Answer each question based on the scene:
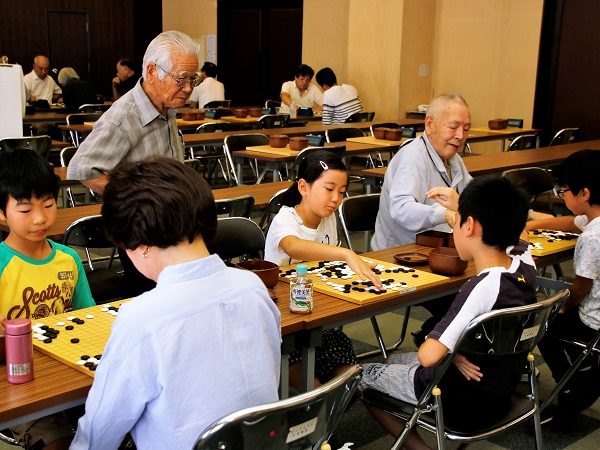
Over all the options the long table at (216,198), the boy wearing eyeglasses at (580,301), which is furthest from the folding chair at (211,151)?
the boy wearing eyeglasses at (580,301)

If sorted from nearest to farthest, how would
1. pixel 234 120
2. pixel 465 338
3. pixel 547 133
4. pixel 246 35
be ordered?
pixel 465 338, pixel 234 120, pixel 547 133, pixel 246 35

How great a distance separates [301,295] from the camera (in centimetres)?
226

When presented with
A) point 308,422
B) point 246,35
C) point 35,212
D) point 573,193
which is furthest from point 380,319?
point 246,35

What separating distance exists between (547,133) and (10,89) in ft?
22.4

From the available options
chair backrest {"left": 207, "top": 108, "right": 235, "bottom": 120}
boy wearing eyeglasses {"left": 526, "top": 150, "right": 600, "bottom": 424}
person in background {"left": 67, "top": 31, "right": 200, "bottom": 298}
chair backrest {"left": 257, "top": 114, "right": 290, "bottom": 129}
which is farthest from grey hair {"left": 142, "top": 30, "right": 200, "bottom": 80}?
chair backrest {"left": 207, "top": 108, "right": 235, "bottom": 120}

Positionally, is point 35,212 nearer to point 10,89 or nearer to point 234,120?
point 10,89

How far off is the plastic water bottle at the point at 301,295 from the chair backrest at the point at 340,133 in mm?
5033

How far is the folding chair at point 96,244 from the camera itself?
10.8 feet

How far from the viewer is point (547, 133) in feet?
32.6

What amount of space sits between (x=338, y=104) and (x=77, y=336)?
734 cm

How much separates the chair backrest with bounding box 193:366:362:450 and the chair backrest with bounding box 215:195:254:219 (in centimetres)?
221

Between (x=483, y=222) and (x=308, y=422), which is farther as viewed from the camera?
(x=483, y=222)

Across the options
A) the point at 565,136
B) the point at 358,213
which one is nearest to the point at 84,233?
the point at 358,213

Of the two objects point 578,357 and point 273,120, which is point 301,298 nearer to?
point 578,357
